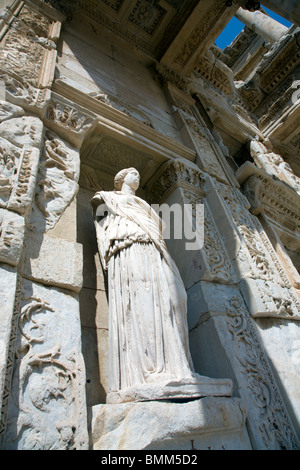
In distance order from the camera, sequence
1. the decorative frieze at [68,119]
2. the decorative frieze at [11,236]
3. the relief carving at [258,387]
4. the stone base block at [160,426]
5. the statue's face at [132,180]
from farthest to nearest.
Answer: the statue's face at [132,180], the decorative frieze at [68,119], the relief carving at [258,387], the decorative frieze at [11,236], the stone base block at [160,426]

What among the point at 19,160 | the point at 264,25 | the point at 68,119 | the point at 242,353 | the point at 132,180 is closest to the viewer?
the point at 19,160

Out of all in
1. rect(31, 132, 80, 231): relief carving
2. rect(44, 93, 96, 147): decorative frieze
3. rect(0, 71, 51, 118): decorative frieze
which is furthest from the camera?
rect(44, 93, 96, 147): decorative frieze

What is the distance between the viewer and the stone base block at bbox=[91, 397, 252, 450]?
170 cm

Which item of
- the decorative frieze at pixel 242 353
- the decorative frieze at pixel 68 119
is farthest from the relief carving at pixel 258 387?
the decorative frieze at pixel 68 119

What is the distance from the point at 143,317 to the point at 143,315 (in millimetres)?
16

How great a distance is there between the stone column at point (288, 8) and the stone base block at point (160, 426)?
13.2 ft

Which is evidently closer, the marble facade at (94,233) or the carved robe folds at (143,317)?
the marble facade at (94,233)

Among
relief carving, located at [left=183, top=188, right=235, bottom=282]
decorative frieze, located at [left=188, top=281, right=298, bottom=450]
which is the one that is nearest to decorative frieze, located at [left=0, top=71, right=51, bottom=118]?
relief carving, located at [left=183, top=188, right=235, bottom=282]

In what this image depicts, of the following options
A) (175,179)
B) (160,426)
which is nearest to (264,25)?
(175,179)

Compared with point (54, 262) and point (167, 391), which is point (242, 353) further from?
point (54, 262)

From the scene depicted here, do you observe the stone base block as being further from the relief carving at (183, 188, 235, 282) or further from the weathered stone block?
the relief carving at (183, 188, 235, 282)

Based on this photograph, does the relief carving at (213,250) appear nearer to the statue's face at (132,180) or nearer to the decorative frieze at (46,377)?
the statue's face at (132,180)

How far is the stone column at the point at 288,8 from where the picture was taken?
344 cm

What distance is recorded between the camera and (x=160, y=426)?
1734mm
